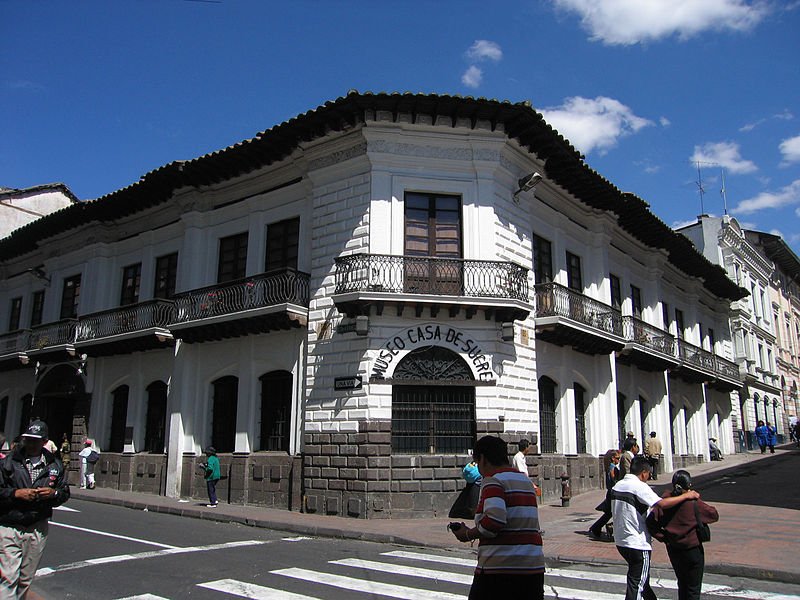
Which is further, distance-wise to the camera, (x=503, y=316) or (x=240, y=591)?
(x=503, y=316)

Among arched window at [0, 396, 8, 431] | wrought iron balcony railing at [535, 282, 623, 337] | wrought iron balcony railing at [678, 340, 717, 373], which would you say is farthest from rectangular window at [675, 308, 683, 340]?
arched window at [0, 396, 8, 431]

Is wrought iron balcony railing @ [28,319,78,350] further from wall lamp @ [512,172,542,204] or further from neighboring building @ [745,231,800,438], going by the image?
neighboring building @ [745,231,800,438]

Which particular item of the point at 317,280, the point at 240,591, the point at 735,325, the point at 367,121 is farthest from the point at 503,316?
the point at 735,325

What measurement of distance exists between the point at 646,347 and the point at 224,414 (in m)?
13.6

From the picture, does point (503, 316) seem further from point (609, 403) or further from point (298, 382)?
point (609, 403)

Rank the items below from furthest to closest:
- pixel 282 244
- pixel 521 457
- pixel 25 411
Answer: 1. pixel 25 411
2. pixel 282 244
3. pixel 521 457

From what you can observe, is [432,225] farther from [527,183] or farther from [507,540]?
[507,540]

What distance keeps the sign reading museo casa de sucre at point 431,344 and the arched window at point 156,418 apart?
8.48 metres

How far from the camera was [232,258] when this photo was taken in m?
19.4

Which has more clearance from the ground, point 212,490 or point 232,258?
point 232,258

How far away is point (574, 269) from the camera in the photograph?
20.4 m

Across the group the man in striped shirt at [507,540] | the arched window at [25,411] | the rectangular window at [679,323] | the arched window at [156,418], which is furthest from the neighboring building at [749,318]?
the man in striped shirt at [507,540]

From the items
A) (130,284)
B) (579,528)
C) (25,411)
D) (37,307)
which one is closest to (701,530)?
(579,528)

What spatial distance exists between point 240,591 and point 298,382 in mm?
9106
